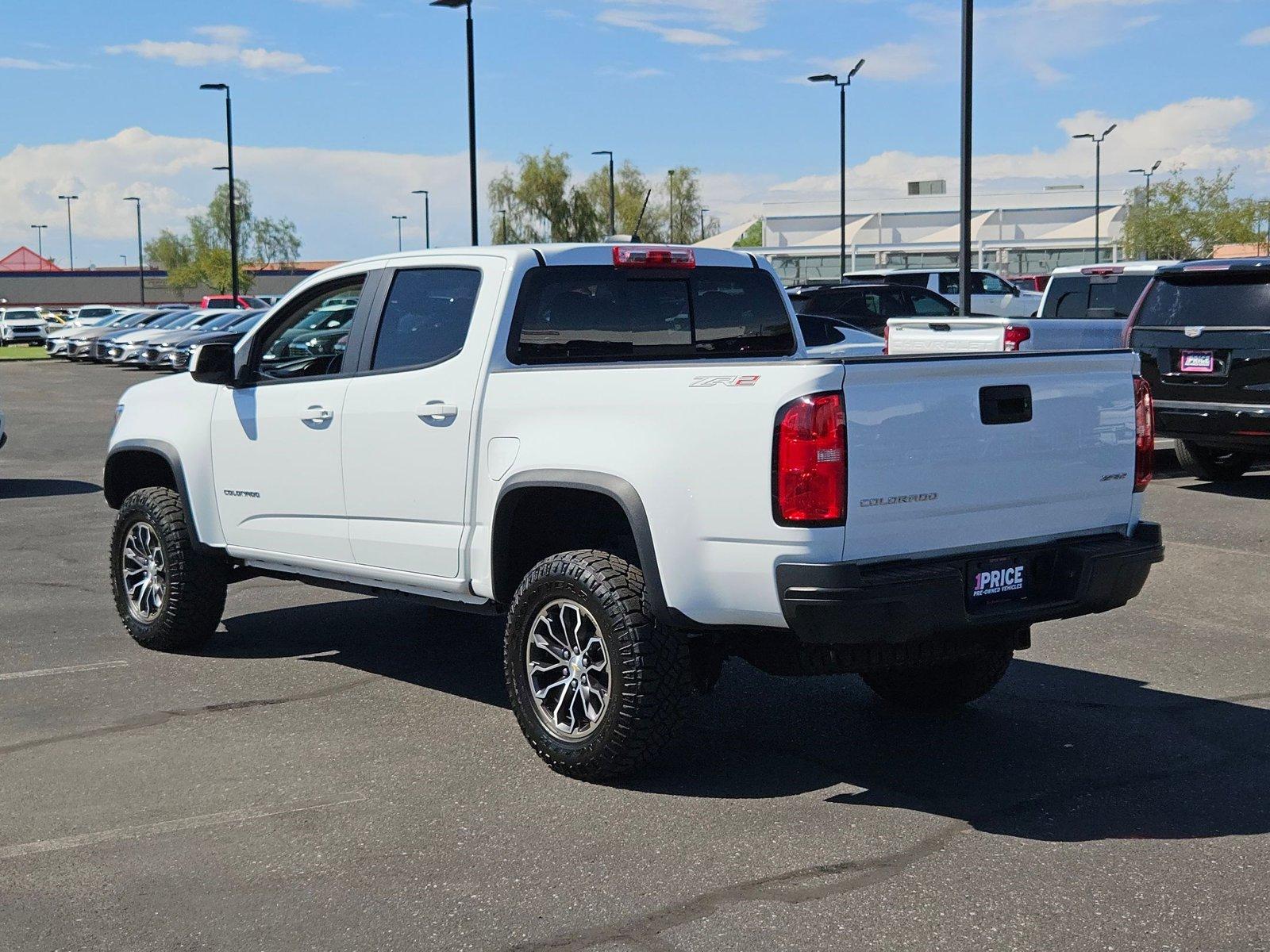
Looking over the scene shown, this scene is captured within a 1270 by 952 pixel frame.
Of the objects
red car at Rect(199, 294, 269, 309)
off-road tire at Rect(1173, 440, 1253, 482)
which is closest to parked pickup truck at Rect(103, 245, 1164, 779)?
off-road tire at Rect(1173, 440, 1253, 482)

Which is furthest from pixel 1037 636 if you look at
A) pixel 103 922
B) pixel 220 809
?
pixel 103 922

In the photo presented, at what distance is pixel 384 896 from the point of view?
4.32m

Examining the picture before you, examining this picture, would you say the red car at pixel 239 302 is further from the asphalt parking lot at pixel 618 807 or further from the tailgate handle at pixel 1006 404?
the tailgate handle at pixel 1006 404

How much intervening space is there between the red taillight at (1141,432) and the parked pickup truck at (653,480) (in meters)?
0.01

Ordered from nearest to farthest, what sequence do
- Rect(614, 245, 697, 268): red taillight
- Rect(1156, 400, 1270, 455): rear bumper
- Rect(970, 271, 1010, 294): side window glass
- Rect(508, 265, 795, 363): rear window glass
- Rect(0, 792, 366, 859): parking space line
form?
Rect(0, 792, 366, 859): parking space line, Rect(508, 265, 795, 363): rear window glass, Rect(614, 245, 697, 268): red taillight, Rect(1156, 400, 1270, 455): rear bumper, Rect(970, 271, 1010, 294): side window glass

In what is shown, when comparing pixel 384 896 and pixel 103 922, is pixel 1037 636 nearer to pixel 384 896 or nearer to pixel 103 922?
pixel 384 896

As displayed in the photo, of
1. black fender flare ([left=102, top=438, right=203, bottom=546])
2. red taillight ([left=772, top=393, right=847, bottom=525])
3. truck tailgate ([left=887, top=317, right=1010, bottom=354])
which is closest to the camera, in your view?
red taillight ([left=772, top=393, right=847, bottom=525])

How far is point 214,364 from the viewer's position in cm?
705

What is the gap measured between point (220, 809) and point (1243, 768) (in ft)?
11.9

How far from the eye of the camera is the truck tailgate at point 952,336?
13.4 metres

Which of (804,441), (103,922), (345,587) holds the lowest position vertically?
(103,922)

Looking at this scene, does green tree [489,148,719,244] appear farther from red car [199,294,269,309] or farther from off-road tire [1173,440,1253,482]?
off-road tire [1173,440,1253,482]

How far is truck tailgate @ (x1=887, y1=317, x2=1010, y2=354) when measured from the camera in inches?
529

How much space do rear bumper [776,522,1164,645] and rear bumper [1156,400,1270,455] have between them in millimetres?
7610
